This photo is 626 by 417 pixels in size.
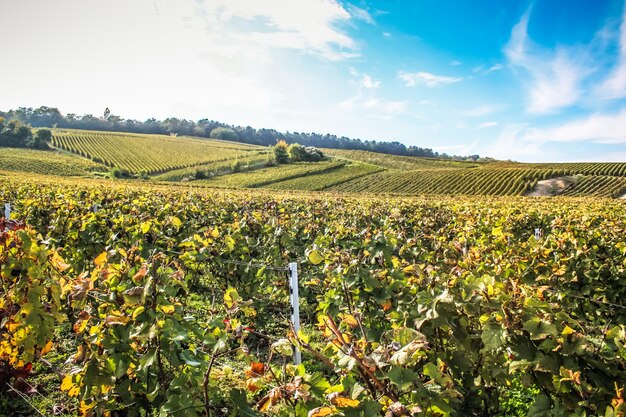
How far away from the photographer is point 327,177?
7475cm

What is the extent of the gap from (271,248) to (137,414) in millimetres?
4244

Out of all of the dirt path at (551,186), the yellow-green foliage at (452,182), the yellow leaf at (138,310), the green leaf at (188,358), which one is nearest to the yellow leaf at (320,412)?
the green leaf at (188,358)

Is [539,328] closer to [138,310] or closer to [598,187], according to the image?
[138,310]

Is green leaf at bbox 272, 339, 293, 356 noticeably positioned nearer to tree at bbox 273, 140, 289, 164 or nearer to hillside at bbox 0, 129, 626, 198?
hillside at bbox 0, 129, 626, 198

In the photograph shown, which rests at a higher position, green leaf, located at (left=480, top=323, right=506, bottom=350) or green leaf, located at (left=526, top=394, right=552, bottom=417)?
green leaf, located at (left=480, top=323, right=506, bottom=350)

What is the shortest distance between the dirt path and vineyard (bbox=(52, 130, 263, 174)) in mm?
70558

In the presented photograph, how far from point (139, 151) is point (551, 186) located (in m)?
91.3

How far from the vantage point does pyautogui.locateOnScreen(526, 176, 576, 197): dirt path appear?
62.4m

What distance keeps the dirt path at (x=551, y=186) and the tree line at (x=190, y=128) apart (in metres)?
94.2

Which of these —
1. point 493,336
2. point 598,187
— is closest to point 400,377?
point 493,336

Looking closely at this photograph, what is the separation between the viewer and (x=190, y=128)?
156 m

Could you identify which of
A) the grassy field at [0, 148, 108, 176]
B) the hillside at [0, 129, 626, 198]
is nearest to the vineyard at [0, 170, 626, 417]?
the hillside at [0, 129, 626, 198]

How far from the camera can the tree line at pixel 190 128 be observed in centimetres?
→ 14188

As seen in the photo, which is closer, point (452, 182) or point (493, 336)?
point (493, 336)
